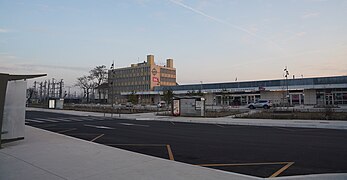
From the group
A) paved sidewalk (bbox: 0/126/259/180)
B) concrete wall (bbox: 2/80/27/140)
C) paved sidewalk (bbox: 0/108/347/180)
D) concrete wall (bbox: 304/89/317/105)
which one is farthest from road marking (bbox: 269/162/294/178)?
concrete wall (bbox: 304/89/317/105)

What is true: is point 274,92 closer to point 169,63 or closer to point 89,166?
point 89,166

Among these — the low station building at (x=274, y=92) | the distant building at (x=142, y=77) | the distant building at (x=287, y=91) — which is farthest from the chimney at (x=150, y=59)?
the distant building at (x=287, y=91)

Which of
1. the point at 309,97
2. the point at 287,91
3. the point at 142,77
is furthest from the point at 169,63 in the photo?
the point at 309,97

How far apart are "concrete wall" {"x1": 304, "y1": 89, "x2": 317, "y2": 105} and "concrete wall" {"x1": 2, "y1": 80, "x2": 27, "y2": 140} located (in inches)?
2062

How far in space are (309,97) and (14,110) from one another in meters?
53.5

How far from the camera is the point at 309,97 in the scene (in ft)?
171

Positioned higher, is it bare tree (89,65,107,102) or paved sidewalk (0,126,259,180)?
bare tree (89,65,107,102)

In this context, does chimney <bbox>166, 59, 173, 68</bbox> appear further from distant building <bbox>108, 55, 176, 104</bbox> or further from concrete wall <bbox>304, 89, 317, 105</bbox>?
concrete wall <bbox>304, 89, 317, 105</bbox>

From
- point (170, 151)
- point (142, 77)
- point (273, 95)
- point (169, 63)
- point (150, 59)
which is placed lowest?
point (170, 151)

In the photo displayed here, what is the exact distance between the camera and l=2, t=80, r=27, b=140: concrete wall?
10359mm

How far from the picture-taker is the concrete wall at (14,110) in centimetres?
1036

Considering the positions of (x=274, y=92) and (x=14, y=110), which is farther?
(x=274, y=92)

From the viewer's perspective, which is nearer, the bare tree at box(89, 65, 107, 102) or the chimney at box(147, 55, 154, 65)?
the bare tree at box(89, 65, 107, 102)

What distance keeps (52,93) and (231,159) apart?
118054 millimetres
